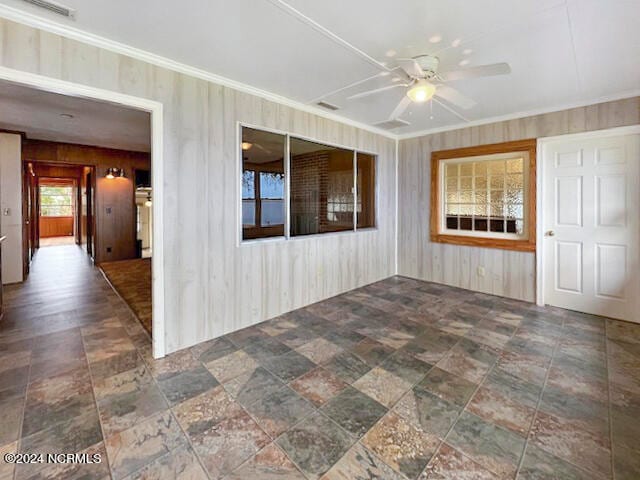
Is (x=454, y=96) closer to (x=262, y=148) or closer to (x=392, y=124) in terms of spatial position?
(x=392, y=124)

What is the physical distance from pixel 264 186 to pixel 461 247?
3201 mm

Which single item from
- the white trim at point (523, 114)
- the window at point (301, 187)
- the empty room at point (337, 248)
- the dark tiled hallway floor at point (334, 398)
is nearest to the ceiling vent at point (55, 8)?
the empty room at point (337, 248)

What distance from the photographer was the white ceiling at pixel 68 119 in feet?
11.6

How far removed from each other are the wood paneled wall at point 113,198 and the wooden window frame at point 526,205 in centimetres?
651

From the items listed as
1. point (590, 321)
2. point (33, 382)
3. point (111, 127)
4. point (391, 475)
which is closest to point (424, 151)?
point (590, 321)

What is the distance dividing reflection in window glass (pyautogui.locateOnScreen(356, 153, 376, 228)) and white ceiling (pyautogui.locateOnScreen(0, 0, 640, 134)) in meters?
1.94

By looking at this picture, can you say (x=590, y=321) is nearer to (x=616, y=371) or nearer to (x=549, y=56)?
(x=616, y=371)

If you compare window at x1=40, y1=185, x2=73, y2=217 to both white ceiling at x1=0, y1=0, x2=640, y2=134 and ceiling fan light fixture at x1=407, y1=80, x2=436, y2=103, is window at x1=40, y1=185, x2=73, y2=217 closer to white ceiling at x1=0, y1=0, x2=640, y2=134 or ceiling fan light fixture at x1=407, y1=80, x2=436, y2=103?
white ceiling at x1=0, y1=0, x2=640, y2=134

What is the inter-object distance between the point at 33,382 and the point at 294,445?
6.82ft

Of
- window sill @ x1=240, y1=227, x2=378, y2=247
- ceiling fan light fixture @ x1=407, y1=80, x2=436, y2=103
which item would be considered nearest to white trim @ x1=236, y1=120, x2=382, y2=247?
window sill @ x1=240, y1=227, x2=378, y2=247

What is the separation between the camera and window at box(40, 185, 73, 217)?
40.5ft

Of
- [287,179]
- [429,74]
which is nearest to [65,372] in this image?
[287,179]

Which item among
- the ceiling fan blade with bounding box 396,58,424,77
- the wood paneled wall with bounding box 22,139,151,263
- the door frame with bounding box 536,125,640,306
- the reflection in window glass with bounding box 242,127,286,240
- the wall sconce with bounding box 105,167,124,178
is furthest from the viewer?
the wall sconce with bounding box 105,167,124,178

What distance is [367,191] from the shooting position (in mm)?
5102
